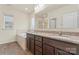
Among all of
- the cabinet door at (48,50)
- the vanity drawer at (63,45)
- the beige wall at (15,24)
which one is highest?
the beige wall at (15,24)

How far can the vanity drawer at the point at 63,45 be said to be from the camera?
1.45 meters

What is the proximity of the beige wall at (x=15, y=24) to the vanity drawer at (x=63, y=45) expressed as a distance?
43cm

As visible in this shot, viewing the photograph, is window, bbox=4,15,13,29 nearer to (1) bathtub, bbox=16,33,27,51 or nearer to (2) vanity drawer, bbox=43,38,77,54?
(1) bathtub, bbox=16,33,27,51

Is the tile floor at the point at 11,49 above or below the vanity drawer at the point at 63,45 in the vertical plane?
below

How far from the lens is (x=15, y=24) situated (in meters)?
1.93

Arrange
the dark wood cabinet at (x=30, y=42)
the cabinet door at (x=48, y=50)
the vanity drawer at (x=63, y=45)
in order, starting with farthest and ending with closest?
1. the dark wood cabinet at (x=30, y=42)
2. the cabinet door at (x=48, y=50)
3. the vanity drawer at (x=63, y=45)

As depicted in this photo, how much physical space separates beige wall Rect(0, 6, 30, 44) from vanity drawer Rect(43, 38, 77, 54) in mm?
431

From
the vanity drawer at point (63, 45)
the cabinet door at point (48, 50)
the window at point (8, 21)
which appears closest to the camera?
the vanity drawer at point (63, 45)

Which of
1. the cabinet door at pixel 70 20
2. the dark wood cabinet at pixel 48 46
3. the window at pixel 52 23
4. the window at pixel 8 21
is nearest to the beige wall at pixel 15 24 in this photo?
the window at pixel 8 21

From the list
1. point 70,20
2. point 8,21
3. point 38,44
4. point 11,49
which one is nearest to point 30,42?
point 38,44

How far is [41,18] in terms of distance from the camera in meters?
2.05

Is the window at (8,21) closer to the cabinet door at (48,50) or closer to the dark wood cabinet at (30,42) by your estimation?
the dark wood cabinet at (30,42)

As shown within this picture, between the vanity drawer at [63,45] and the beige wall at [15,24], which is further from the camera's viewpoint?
Answer: the beige wall at [15,24]
